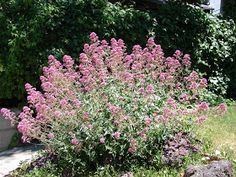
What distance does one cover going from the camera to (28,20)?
22.2ft

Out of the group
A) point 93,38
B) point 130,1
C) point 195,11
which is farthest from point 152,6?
point 93,38

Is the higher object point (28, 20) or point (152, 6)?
point (152, 6)

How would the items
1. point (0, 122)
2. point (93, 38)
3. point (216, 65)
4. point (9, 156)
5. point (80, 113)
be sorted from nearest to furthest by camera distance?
1. point (80, 113)
2. point (93, 38)
3. point (9, 156)
4. point (0, 122)
5. point (216, 65)

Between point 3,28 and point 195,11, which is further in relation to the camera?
point 195,11

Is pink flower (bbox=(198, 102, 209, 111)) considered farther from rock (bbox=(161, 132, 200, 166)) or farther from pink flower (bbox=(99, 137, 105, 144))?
pink flower (bbox=(99, 137, 105, 144))

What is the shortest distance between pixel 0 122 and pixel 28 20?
1.57m

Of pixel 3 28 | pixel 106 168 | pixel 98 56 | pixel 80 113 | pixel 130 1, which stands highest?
pixel 130 1

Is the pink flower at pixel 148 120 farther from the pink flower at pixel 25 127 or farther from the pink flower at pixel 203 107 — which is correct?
the pink flower at pixel 25 127

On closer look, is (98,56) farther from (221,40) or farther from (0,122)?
(221,40)

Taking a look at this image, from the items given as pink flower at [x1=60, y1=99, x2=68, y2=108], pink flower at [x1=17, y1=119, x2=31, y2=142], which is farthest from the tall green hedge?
pink flower at [x1=60, y1=99, x2=68, y2=108]

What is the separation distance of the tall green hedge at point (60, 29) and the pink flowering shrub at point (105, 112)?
5.15 feet

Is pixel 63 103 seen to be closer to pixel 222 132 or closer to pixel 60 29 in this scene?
pixel 60 29

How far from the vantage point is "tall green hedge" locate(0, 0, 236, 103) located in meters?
6.71

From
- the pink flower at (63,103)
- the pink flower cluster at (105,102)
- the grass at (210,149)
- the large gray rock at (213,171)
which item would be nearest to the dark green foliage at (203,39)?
the grass at (210,149)
